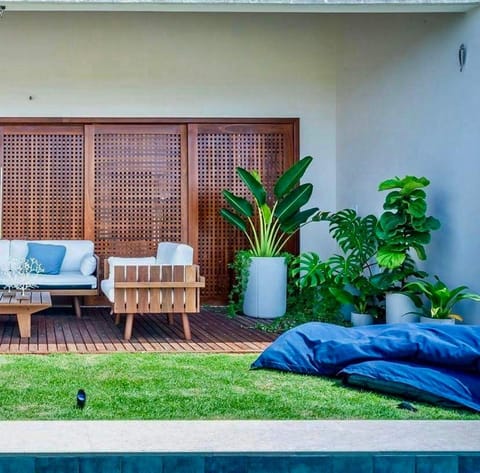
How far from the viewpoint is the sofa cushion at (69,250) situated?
808cm

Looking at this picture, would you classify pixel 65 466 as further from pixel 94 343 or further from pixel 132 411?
pixel 94 343

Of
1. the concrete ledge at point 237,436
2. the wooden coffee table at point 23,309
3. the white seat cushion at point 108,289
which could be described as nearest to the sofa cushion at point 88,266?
the white seat cushion at point 108,289

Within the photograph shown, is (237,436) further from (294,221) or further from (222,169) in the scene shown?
(222,169)

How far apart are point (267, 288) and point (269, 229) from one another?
2.59 ft

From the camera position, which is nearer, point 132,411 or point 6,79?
point 132,411

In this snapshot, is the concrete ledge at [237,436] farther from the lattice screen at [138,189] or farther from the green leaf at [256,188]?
the lattice screen at [138,189]

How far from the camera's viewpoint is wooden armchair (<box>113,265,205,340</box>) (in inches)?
231

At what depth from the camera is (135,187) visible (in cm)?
877

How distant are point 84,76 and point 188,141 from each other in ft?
5.28

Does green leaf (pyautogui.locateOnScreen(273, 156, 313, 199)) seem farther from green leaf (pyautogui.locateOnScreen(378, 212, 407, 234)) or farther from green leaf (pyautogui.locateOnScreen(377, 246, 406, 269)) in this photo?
green leaf (pyautogui.locateOnScreen(377, 246, 406, 269))

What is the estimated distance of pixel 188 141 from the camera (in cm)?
876

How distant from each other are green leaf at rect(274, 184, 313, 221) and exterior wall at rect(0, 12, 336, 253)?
1.19 m

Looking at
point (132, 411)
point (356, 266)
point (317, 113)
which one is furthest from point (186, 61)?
point (132, 411)

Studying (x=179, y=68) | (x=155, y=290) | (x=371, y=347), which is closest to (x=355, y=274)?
(x=155, y=290)
